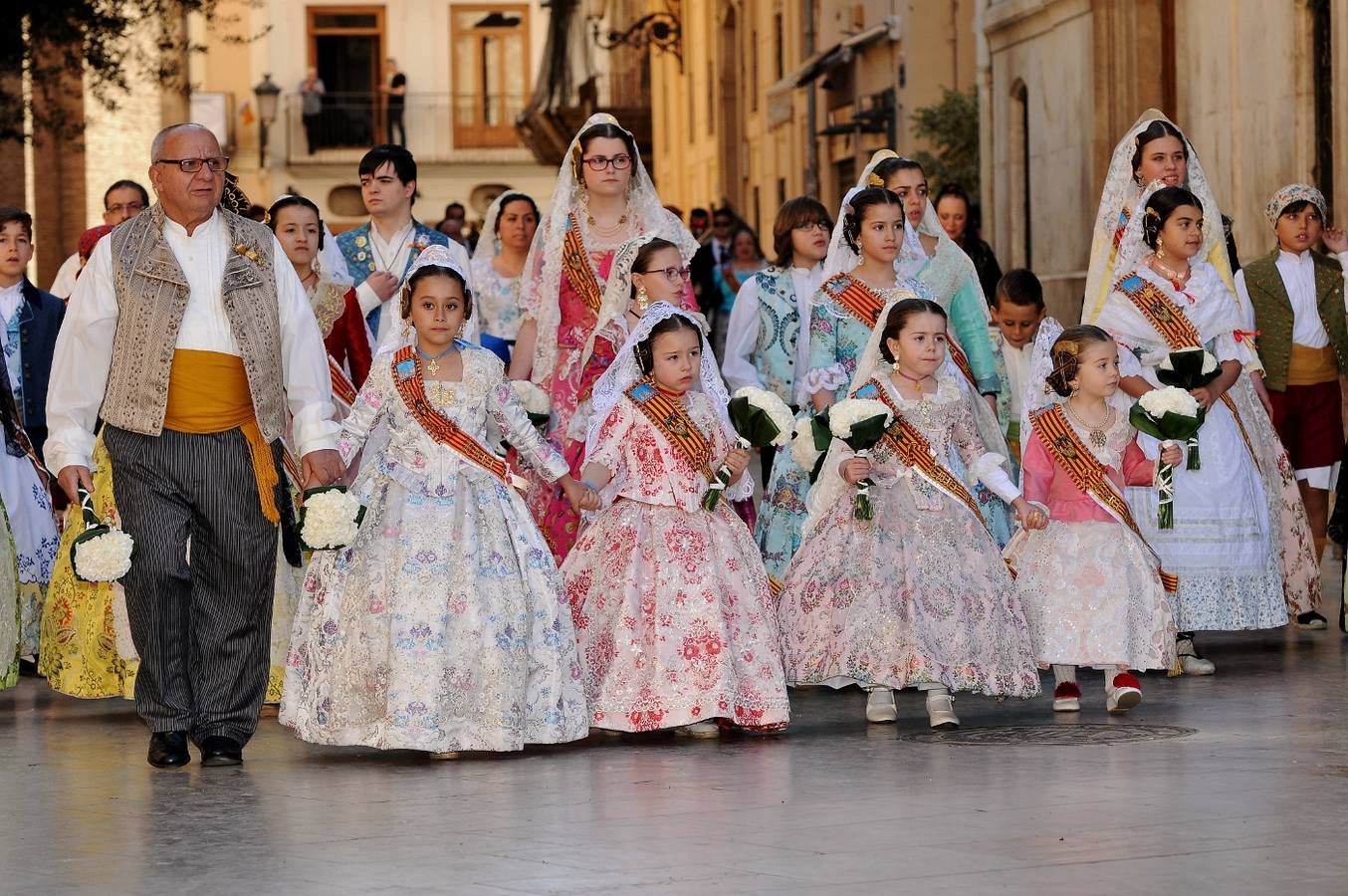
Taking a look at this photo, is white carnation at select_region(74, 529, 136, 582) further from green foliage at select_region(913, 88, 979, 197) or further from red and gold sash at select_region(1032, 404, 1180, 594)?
green foliage at select_region(913, 88, 979, 197)

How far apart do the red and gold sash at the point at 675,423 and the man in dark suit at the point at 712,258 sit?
10346mm

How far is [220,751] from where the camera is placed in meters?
8.84

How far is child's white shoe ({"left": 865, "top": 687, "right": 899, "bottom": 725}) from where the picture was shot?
9570 mm

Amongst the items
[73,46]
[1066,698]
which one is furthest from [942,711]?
[73,46]

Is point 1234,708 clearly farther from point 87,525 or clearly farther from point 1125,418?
point 87,525

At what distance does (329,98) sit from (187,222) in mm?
57605

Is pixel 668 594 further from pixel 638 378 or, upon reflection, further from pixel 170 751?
pixel 170 751

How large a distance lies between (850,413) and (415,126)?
185 ft

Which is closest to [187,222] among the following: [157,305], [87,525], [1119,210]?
[157,305]

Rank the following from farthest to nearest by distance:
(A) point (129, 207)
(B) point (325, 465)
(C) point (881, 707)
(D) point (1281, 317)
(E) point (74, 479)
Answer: (D) point (1281, 317) → (A) point (129, 207) → (C) point (881, 707) → (B) point (325, 465) → (E) point (74, 479)

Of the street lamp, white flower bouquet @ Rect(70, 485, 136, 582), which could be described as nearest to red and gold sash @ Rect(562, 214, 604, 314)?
white flower bouquet @ Rect(70, 485, 136, 582)

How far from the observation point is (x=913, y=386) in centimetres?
1002

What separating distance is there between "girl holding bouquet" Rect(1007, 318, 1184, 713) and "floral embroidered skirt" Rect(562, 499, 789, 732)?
111 centimetres

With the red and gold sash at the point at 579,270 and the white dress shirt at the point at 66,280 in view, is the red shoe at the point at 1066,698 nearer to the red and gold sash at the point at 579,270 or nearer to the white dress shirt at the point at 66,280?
the red and gold sash at the point at 579,270
